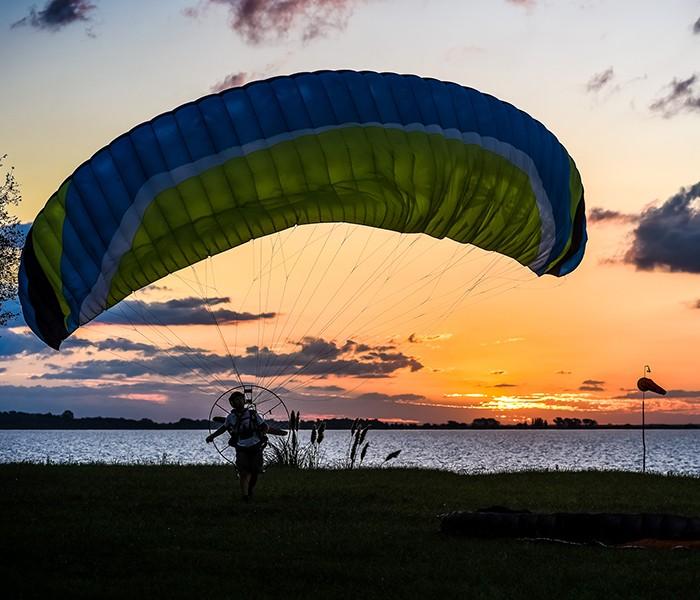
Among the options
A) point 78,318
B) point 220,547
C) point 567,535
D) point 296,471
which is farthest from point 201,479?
point 567,535

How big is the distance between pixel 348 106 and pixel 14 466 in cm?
1182

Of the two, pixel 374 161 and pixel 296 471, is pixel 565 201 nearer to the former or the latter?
pixel 374 161

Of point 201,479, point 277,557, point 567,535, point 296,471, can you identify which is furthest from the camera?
point 296,471

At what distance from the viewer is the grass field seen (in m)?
9.13

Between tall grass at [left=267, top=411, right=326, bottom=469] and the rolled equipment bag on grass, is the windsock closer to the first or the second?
tall grass at [left=267, top=411, right=326, bottom=469]

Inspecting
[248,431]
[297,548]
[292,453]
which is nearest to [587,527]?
[297,548]

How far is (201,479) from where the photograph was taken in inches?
750

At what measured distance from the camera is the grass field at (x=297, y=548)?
9.13 m

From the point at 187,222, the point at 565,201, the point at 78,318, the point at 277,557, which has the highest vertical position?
the point at 565,201

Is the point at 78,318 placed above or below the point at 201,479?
above

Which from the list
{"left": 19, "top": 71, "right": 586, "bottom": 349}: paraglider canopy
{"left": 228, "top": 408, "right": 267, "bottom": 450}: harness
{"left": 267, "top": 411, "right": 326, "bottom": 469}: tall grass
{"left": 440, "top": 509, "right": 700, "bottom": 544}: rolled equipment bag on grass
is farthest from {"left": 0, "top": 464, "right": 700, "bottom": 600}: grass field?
{"left": 267, "top": 411, "right": 326, "bottom": 469}: tall grass

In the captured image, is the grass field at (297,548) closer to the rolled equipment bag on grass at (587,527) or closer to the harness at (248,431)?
the rolled equipment bag on grass at (587,527)

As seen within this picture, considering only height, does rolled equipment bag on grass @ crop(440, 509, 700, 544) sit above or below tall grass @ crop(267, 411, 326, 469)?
below

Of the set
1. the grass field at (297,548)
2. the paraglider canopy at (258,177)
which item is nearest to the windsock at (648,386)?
the grass field at (297,548)
